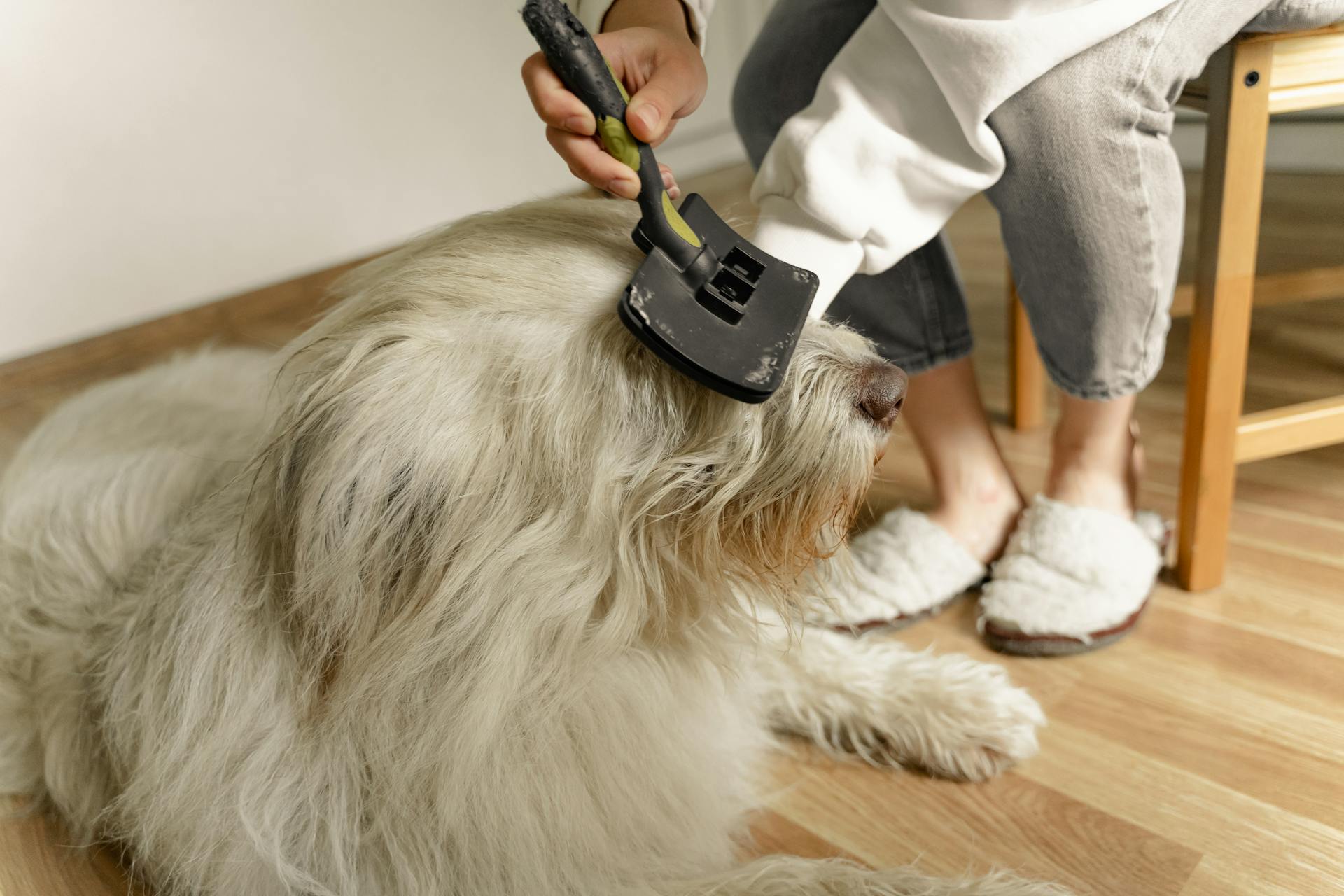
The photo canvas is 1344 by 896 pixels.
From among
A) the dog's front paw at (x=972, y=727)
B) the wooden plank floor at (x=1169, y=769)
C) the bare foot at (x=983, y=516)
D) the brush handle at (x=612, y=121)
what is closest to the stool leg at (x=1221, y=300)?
the wooden plank floor at (x=1169, y=769)

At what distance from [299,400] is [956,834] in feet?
2.47

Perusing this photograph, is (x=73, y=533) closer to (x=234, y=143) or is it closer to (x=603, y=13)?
(x=603, y=13)

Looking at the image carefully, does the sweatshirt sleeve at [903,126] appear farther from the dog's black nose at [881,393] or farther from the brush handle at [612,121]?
the brush handle at [612,121]

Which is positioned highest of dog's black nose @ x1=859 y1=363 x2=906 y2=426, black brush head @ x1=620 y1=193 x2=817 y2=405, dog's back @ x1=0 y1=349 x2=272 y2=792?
black brush head @ x1=620 y1=193 x2=817 y2=405

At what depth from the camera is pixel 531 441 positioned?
0.75m

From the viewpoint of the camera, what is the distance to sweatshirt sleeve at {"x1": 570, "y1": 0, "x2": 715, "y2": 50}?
1.04 metres

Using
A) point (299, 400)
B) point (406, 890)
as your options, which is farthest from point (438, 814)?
point (299, 400)

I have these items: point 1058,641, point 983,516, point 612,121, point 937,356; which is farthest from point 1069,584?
point 612,121

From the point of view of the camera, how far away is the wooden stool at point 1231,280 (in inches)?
42.3

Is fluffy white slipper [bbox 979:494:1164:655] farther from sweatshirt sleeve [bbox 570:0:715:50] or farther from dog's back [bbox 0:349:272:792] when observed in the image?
dog's back [bbox 0:349:272:792]

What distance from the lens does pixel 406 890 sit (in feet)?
2.59

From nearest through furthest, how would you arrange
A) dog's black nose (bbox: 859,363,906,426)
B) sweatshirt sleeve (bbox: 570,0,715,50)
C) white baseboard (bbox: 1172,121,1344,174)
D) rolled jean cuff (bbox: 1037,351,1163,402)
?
dog's black nose (bbox: 859,363,906,426) < sweatshirt sleeve (bbox: 570,0,715,50) < rolled jean cuff (bbox: 1037,351,1163,402) < white baseboard (bbox: 1172,121,1344,174)

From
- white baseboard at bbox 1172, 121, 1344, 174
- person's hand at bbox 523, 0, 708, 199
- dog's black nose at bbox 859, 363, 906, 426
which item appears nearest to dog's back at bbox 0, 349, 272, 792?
person's hand at bbox 523, 0, 708, 199

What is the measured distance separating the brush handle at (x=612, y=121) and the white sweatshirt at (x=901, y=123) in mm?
237
